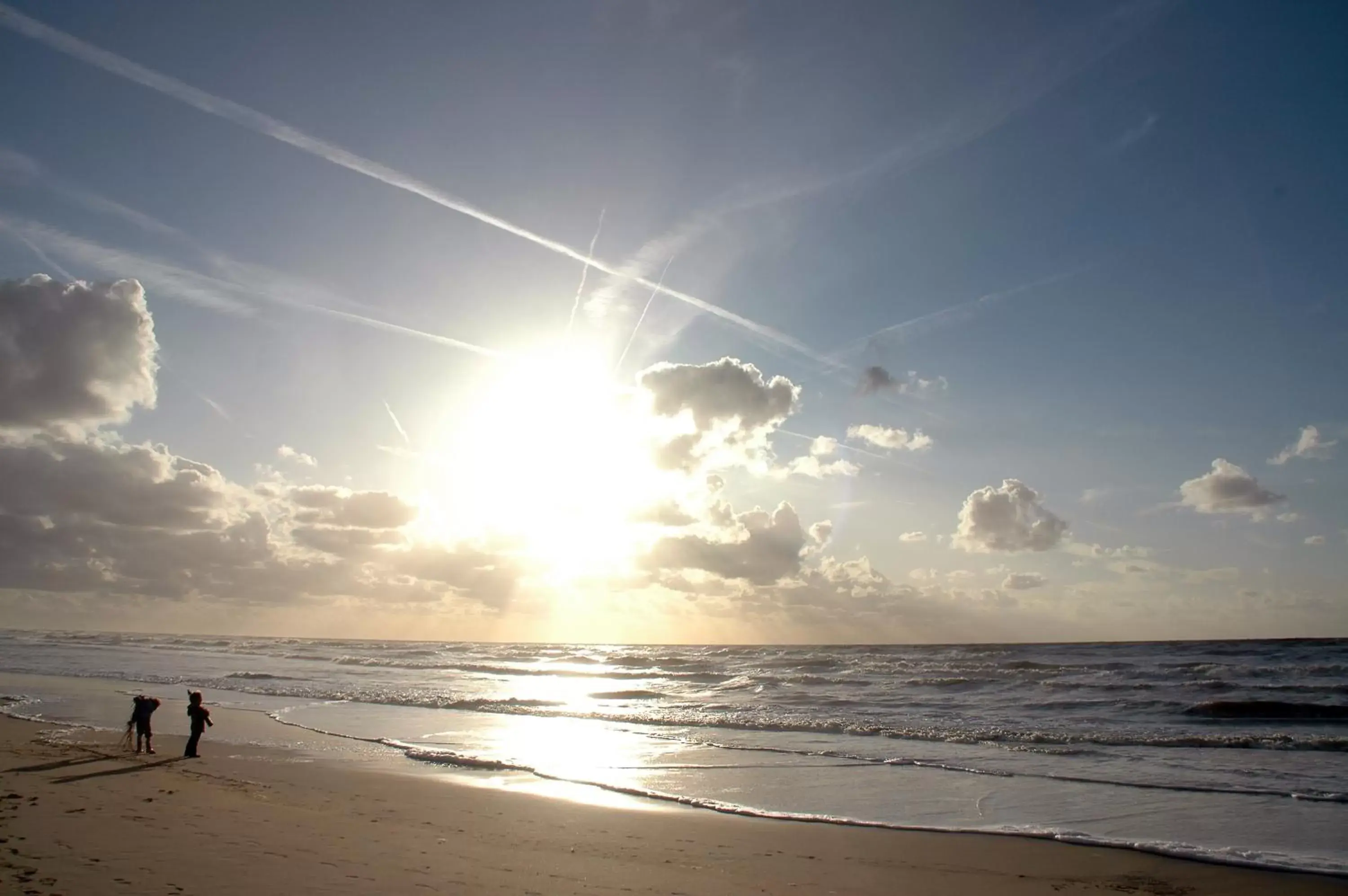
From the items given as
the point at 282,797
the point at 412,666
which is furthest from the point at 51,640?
the point at 282,797

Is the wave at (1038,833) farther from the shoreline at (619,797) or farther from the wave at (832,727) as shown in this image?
the wave at (832,727)

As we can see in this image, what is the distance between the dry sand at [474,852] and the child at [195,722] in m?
3.77

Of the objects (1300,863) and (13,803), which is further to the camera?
(13,803)

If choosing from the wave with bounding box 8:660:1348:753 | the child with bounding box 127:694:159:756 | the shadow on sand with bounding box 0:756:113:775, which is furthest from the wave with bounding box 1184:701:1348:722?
the shadow on sand with bounding box 0:756:113:775

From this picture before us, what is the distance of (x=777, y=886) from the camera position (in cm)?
1016

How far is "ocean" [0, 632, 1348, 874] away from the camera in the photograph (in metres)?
14.7

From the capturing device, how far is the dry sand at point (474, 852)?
935 centimetres

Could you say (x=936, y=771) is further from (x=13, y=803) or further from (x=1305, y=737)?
(x=13, y=803)

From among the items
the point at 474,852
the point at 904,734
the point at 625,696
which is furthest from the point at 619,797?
the point at 625,696

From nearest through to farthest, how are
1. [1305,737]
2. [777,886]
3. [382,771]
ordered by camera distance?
1. [777,886]
2. [382,771]
3. [1305,737]

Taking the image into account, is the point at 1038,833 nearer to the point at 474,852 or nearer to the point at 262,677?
the point at 474,852

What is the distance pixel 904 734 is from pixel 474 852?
1719 cm

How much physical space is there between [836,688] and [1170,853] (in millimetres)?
31496

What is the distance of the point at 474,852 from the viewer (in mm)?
11281
